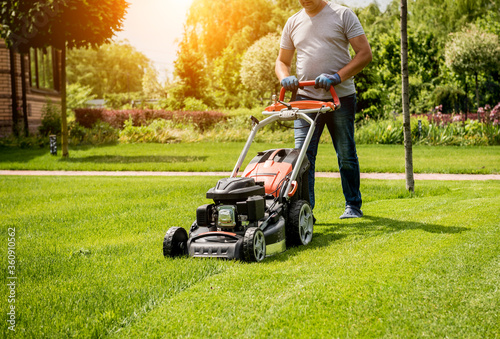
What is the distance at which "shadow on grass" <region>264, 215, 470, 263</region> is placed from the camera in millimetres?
4488

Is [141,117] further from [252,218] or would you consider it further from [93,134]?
[252,218]

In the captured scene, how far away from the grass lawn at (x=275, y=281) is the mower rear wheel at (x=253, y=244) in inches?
3.0

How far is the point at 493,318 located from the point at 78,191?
21.1ft

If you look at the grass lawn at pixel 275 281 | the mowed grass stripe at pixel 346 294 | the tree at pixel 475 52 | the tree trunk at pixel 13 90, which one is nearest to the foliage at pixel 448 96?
the tree at pixel 475 52

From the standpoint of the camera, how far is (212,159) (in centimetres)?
1291

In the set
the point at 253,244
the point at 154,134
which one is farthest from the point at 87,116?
the point at 253,244

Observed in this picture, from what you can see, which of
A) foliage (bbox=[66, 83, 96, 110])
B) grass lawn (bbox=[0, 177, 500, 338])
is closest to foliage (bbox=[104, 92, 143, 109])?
foliage (bbox=[66, 83, 96, 110])

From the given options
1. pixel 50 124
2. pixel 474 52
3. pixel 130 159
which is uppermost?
pixel 474 52

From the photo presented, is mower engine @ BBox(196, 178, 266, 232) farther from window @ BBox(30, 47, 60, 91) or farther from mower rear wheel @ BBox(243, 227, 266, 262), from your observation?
window @ BBox(30, 47, 60, 91)

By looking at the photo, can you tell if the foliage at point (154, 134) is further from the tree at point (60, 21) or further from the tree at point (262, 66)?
the tree at point (262, 66)

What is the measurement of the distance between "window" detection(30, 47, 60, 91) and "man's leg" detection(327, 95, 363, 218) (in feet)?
62.1

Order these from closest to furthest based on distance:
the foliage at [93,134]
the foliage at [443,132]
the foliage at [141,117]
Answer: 1. the foliage at [443,132]
2. the foliage at [93,134]
3. the foliage at [141,117]

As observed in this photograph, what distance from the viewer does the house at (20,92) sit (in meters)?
19.9

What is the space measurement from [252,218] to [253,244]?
19 centimetres
